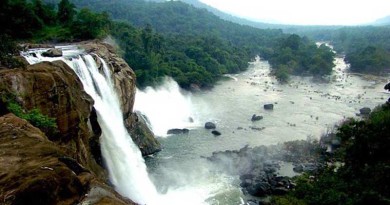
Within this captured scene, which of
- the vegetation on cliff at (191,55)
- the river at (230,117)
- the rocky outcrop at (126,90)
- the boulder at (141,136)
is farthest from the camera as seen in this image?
the vegetation on cliff at (191,55)

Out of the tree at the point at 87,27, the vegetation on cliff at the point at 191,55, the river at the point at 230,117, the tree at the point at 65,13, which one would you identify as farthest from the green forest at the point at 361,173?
the vegetation on cliff at the point at 191,55

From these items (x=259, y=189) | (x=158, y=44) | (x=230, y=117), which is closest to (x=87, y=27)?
(x=230, y=117)

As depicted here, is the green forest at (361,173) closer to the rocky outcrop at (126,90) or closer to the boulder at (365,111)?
the rocky outcrop at (126,90)

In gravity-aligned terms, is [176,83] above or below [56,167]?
below

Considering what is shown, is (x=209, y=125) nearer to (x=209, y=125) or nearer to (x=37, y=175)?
(x=209, y=125)

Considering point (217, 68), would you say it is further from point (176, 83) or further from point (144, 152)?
point (144, 152)

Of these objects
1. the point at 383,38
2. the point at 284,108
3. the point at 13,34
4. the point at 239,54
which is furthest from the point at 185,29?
the point at 13,34

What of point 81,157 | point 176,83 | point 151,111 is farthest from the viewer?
point 176,83
